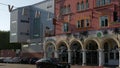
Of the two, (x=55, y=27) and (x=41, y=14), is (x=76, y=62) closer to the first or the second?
(x=55, y=27)

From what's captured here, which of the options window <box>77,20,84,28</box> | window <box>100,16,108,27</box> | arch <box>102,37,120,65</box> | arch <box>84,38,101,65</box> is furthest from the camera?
window <box>77,20,84,28</box>

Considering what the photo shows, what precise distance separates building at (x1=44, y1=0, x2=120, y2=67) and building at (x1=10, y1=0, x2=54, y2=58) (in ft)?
23.2

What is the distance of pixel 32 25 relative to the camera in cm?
8425

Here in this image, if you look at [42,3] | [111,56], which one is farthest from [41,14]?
[111,56]

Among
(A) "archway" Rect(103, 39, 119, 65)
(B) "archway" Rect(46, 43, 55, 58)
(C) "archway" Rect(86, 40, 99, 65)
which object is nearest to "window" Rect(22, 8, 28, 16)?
(B) "archway" Rect(46, 43, 55, 58)

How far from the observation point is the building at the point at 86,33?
5190 cm

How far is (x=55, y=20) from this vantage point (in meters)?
64.5

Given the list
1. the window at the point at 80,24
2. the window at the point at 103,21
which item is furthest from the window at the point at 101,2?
the window at the point at 80,24

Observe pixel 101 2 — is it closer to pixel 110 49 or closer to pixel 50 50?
pixel 110 49

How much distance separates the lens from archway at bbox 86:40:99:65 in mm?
56228

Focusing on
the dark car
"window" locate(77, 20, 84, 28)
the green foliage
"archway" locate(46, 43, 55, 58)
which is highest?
"window" locate(77, 20, 84, 28)

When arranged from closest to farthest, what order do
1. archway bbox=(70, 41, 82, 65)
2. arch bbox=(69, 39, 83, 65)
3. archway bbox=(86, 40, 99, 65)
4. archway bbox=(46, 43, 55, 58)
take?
archway bbox=(86, 40, 99, 65)
arch bbox=(69, 39, 83, 65)
archway bbox=(70, 41, 82, 65)
archway bbox=(46, 43, 55, 58)

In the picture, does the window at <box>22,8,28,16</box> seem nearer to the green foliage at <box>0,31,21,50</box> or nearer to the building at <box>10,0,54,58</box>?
the building at <box>10,0,54,58</box>

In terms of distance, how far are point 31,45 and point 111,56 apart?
28.8m
